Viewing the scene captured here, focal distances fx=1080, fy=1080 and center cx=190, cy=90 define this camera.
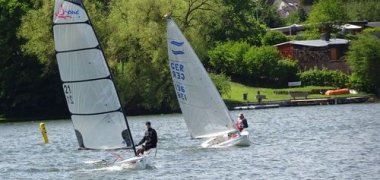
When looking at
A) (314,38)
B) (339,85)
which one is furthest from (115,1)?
(314,38)

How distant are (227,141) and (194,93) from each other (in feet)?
9.29

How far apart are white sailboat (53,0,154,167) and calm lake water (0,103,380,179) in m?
1.37

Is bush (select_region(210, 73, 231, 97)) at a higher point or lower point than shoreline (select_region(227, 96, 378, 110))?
higher

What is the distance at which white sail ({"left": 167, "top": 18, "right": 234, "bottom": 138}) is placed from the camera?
1966 inches

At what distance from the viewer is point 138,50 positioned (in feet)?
282

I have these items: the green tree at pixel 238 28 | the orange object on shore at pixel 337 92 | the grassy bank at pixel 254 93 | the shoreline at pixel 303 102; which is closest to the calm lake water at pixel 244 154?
the shoreline at pixel 303 102

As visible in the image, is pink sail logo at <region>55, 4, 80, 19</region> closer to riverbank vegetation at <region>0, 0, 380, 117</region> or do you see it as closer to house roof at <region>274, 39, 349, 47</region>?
riverbank vegetation at <region>0, 0, 380, 117</region>

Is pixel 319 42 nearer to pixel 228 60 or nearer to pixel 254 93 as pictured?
pixel 228 60

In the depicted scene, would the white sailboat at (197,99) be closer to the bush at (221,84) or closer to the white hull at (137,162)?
the white hull at (137,162)

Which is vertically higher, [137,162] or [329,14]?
[329,14]

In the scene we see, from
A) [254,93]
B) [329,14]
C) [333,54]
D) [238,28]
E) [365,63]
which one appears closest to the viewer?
[365,63]

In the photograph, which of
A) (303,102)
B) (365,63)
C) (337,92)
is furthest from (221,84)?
(365,63)

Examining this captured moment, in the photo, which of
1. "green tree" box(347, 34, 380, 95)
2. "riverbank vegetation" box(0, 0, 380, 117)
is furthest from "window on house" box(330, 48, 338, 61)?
"riverbank vegetation" box(0, 0, 380, 117)

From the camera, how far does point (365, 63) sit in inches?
3903
